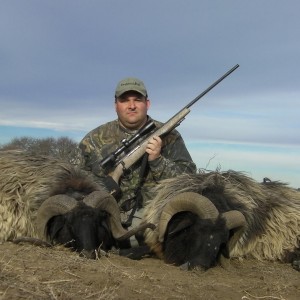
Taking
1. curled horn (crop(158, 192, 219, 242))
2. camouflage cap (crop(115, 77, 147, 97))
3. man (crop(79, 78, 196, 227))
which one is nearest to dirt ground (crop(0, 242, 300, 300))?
curled horn (crop(158, 192, 219, 242))

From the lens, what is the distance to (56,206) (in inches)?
261

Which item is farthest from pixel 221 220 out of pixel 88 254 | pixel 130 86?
pixel 130 86

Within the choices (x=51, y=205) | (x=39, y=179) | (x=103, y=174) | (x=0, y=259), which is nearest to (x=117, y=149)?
(x=103, y=174)

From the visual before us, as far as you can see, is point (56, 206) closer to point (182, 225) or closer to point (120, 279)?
point (182, 225)

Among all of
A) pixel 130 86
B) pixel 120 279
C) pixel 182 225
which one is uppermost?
pixel 130 86

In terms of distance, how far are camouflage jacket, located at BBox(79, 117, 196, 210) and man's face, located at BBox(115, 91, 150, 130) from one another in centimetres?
16

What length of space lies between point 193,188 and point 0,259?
126 inches

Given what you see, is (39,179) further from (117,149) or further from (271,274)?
(271,274)

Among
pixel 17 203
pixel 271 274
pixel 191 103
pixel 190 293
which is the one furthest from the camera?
pixel 191 103

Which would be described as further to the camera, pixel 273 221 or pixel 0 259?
pixel 273 221

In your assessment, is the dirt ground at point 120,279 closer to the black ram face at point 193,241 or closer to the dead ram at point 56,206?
the black ram face at point 193,241

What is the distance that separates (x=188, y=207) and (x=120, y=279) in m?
2.04

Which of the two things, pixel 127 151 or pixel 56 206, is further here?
pixel 127 151

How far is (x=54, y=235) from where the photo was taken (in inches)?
270
